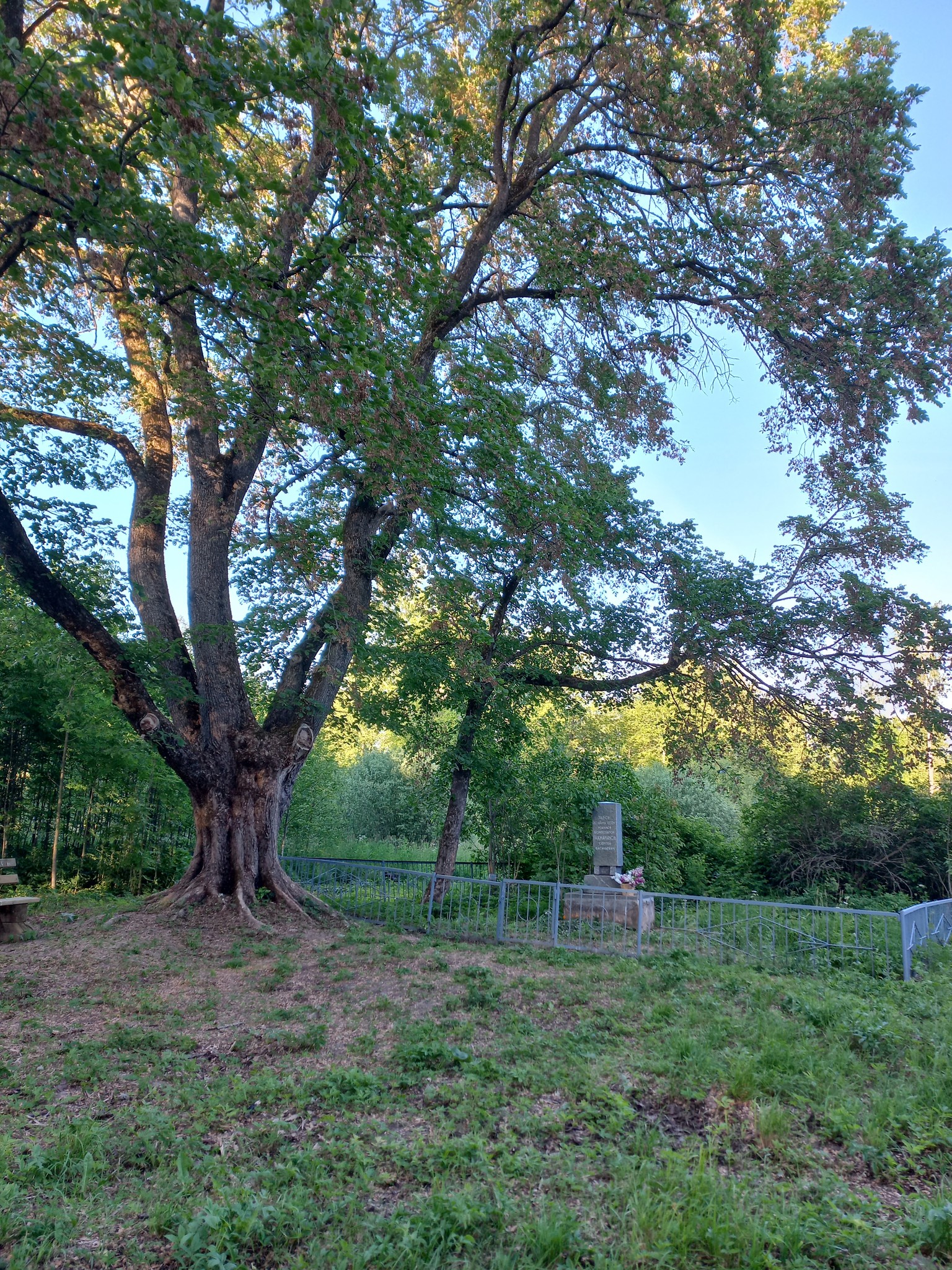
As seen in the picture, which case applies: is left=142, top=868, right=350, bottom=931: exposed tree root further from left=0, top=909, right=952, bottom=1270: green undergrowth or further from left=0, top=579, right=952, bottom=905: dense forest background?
left=0, top=579, right=952, bottom=905: dense forest background

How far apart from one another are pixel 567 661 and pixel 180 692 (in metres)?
7.40

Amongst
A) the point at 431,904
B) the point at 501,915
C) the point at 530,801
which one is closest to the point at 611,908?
the point at 501,915

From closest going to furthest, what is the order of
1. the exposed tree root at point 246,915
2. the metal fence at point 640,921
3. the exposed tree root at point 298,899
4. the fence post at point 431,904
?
the exposed tree root at point 246,915, the metal fence at point 640,921, the exposed tree root at point 298,899, the fence post at point 431,904

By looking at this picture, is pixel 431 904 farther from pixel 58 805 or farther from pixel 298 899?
pixel 58 805

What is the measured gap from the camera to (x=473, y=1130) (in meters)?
3.99

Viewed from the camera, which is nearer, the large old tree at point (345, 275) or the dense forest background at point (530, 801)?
the large old tree at point (345, 275)

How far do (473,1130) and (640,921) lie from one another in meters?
7.65

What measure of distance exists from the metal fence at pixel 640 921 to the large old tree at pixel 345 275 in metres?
3.15

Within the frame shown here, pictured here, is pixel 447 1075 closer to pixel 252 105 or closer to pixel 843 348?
pixel 252 105

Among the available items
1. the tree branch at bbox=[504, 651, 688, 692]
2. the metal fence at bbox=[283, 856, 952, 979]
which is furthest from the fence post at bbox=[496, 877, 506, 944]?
the tree branch at bbox=[504, 651, 688, 692]

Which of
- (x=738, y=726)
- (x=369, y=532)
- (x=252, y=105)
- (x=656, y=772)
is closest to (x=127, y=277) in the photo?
(x=252, y=105)

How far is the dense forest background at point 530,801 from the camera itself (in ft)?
41.9

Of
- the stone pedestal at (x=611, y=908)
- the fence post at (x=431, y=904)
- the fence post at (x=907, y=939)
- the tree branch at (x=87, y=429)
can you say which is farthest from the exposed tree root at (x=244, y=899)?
the fence post at (x=907, y=939)

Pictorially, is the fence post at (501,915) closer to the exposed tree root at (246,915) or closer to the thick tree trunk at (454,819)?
the thick tree trunk at (454,819)
